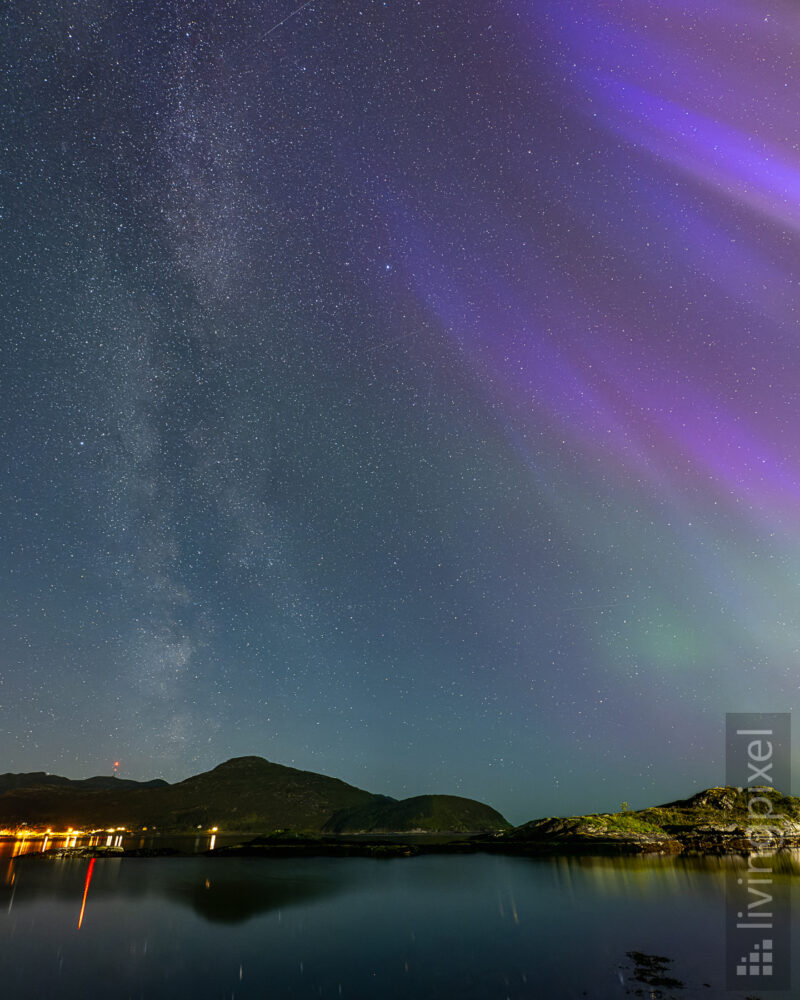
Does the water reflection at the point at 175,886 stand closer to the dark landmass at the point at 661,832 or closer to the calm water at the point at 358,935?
the calm water at the point at 358,935

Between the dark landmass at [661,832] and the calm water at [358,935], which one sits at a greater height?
the calm water at [358,935]

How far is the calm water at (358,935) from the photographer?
32625 millimetres

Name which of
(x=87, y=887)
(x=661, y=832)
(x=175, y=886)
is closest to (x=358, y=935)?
(x=175, y=886)

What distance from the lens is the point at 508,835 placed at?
540 feet

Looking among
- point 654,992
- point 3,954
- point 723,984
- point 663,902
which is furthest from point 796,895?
point 3,954

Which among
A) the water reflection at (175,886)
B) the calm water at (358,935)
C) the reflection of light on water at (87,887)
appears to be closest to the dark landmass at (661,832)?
the calm water at (358,935)

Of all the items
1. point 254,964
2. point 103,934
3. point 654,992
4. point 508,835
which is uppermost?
point 654,992

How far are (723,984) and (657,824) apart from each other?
144515 mm

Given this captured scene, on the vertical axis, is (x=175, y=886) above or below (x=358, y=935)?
below

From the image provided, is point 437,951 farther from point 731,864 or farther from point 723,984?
point 731,864

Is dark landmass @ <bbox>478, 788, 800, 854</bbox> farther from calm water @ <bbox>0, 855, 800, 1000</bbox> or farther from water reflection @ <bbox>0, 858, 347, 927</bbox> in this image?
water reflection @ <bbox>0, 858, 347, 927</bbox>

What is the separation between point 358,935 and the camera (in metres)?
47.5

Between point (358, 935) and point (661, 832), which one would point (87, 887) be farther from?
point (661, 832)

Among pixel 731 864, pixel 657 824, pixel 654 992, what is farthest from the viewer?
pixel 657 824
